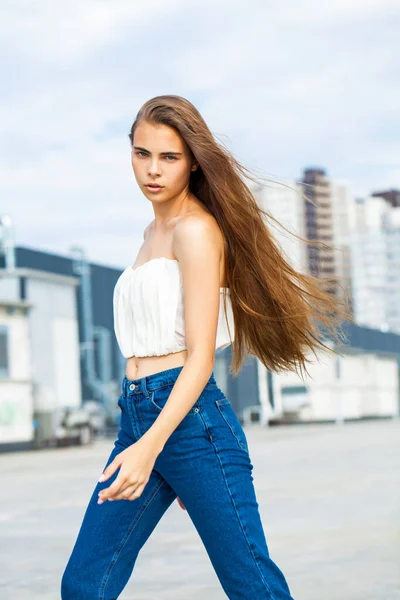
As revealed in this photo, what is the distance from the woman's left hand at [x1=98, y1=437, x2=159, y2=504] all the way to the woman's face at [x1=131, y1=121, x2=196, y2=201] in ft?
2.09

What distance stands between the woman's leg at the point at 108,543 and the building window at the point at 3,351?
2831cm

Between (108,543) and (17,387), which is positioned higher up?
(17,387)

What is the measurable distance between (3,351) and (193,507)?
28.9 meters

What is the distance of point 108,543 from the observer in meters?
2.85

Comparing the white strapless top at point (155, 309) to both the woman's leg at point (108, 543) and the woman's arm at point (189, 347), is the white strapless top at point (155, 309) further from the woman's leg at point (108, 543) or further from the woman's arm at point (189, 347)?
the woman's leg at point (108, 543)

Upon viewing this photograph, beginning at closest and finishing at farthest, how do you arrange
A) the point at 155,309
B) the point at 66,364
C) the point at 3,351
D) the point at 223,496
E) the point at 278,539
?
the point at 223,496 < the point at 155,309 < the point at 278,539 < the point at 3,351 < the point at 66,364

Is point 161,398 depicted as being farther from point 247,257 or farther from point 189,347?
point 247,257

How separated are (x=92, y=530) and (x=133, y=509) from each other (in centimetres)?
11

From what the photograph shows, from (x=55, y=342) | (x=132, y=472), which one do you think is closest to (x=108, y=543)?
(x=132, y=472)

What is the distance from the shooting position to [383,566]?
6590mm

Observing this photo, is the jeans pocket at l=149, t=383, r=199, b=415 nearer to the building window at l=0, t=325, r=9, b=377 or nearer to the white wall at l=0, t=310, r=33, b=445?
the white wall at l=0, t=310, r=33, b=445

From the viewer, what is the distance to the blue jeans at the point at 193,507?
9.02 feet

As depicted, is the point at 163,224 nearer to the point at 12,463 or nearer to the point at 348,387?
the point at 12,463

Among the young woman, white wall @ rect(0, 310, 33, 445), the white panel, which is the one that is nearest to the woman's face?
the young woman
